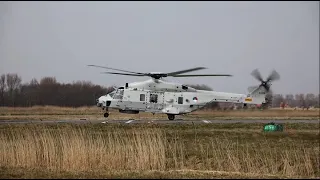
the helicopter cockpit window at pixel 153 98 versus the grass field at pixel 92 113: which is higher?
the helicopter cockpit window at pixel 153 98

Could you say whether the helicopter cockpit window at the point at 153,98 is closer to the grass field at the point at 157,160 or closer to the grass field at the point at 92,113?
the grass field at the point at 92,113

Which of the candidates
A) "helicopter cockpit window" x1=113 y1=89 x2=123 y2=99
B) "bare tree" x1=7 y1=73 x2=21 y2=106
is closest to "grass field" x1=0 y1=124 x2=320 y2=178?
"bare tree" x1=7 y1=73 x2=21 y2=106

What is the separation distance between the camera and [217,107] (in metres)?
41.4

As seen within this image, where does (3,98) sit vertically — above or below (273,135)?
above

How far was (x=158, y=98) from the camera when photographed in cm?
3691

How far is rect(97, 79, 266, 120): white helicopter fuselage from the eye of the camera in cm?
3678

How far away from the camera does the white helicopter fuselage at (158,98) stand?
36781mm

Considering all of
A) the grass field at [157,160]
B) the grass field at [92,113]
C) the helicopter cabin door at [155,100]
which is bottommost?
the grass field at [157,160]

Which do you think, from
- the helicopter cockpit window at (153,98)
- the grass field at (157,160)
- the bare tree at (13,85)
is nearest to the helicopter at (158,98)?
the helicopter cockpit window at (153,98)

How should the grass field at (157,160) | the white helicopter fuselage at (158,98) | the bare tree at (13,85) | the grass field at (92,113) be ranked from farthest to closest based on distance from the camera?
the white helicopter fuselage at (158,98), the grass field at (92,113), the bare tree at (13,85), the grass field at (157,160)

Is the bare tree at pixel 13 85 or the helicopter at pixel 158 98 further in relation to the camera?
the helicopter at pixel 158 98

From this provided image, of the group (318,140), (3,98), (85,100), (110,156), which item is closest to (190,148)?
(110,156)

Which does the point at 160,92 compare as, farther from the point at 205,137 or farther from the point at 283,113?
the point at 205,137

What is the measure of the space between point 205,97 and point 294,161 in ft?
75.7
